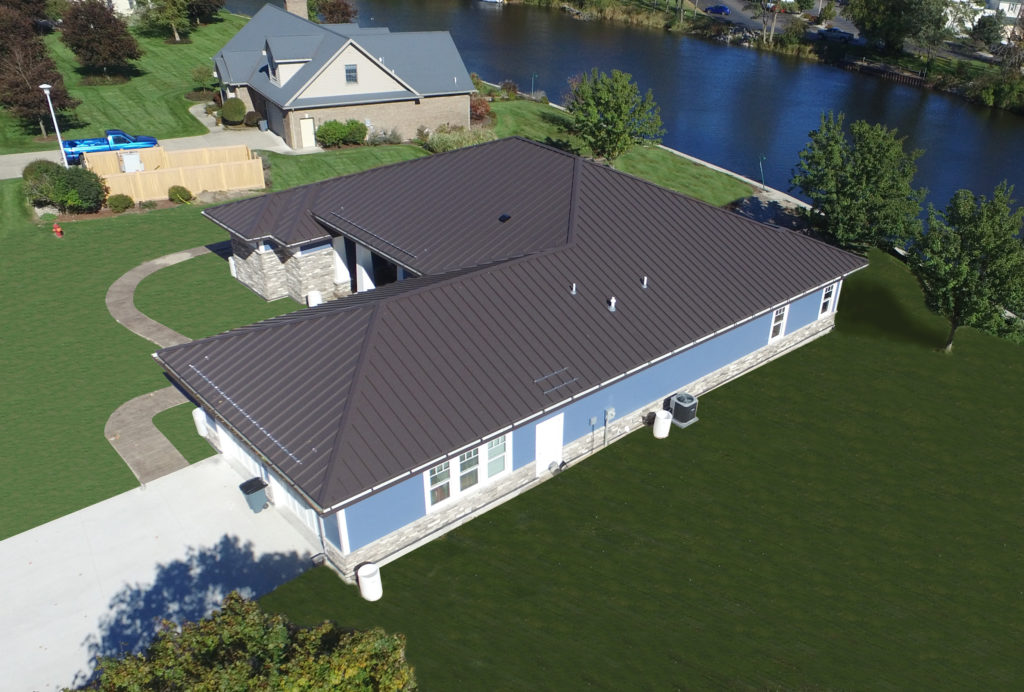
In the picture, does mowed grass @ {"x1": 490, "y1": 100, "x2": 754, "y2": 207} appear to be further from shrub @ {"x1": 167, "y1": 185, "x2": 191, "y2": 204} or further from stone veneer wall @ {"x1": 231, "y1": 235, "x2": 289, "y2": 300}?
stone veneer wall @ {"x1": 231, "y1": 235, "x2": 289, "y2": 300}

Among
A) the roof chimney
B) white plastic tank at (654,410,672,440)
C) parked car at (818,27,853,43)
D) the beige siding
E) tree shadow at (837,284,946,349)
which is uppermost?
the roof chimney

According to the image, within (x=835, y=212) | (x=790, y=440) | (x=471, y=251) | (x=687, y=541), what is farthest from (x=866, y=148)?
(x=687, y=541)

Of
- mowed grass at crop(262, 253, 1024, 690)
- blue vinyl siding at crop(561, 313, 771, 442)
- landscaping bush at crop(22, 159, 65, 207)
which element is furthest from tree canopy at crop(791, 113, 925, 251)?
landscaping bush at crop(22, 159, 65, 207)

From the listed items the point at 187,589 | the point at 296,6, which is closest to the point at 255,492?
the point at 187,589

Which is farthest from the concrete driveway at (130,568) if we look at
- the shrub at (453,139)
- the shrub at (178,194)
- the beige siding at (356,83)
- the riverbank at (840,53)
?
the riverbank at (840,53)

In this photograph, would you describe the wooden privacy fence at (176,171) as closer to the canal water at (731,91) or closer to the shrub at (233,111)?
the shrub at (233,111)


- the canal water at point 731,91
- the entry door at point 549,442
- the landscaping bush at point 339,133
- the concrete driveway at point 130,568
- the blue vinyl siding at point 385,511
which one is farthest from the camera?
the canal water at point 731,91

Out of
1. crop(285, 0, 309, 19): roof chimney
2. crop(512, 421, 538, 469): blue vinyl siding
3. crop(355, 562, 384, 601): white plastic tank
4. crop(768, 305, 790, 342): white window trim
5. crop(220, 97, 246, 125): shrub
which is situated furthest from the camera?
crop(285, 0, 309, 19): roof chimney
